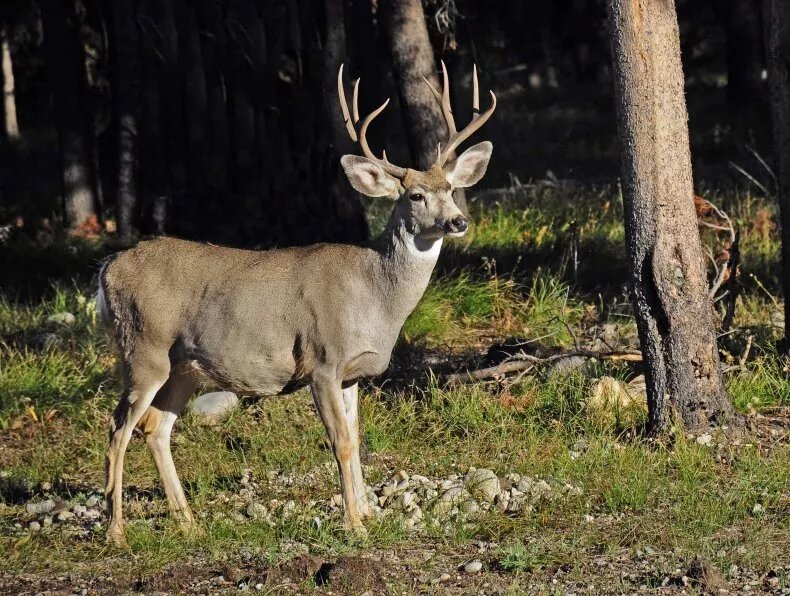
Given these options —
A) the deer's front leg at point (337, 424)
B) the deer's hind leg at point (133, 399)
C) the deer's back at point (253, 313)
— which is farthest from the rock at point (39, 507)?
the deer's front leg at point (337, 424)

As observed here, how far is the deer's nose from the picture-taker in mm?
6027

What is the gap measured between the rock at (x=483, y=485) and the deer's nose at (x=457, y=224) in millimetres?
1335

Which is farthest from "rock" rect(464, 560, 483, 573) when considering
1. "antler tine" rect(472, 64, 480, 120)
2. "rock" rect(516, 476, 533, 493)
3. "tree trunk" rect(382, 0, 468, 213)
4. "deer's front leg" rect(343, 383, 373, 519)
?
"tree trunk" rect(382, 0, 468, 213)

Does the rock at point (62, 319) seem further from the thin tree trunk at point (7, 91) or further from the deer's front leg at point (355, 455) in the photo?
the thin tree trunk at point (7, 91)

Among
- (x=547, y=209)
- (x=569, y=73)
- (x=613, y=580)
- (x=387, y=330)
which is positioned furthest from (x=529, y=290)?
(x=569, y=73)

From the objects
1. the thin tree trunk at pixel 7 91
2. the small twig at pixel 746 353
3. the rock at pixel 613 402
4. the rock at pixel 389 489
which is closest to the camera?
the rock at pixel 389 489

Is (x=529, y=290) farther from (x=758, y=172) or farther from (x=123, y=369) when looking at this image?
(x=758, y=172)

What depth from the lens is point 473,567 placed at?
18.2 ft

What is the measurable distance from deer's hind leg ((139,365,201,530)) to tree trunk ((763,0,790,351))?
3.74 meters

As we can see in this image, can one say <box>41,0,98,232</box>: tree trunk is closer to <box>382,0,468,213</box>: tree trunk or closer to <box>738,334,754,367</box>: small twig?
<box>382,0,468,213</box>: tree trunk

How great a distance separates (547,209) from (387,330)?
631 centimetres

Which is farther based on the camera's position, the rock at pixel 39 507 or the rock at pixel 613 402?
the rock at pixel 613 402

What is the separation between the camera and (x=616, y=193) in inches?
534

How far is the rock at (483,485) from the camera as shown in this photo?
6469mm
